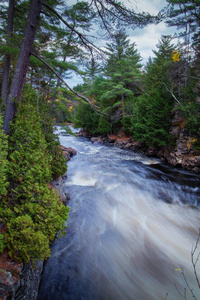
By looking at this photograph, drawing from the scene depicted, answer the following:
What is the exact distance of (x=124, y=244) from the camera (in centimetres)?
432

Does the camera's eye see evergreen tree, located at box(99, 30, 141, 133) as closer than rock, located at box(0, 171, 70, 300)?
No

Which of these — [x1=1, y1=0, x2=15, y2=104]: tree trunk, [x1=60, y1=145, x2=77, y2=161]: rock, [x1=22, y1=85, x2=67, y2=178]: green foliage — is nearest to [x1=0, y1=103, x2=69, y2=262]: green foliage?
[x1=22, y1=85, x2=67, y2=178]: green foliage

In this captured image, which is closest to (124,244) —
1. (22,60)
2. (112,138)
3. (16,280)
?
(16,280)

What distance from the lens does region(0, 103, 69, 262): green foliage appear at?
7.39ft

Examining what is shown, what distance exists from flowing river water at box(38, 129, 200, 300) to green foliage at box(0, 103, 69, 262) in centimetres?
141

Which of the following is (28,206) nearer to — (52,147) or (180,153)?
(52,147)

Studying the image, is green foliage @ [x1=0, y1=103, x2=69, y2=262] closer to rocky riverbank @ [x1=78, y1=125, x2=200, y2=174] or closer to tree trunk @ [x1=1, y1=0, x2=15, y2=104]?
tree trunk @ [x1=1, y1=0, x2=15, y2=104]

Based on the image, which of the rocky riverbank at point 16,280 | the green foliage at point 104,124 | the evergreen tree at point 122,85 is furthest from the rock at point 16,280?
the green foliage at point 104,124

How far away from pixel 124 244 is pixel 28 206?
3.15 metres

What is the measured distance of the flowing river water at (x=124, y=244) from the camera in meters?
3.20

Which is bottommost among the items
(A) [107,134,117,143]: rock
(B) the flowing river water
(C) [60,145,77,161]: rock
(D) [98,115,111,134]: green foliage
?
(B) the flowing river water

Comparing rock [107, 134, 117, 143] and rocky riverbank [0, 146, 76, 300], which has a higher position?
rock [107, 134, 117, 143]

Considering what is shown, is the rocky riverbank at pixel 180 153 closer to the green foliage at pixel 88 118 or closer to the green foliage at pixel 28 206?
the green foliage at pixel 28 206

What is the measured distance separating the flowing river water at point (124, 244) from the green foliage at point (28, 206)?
4.63ft
